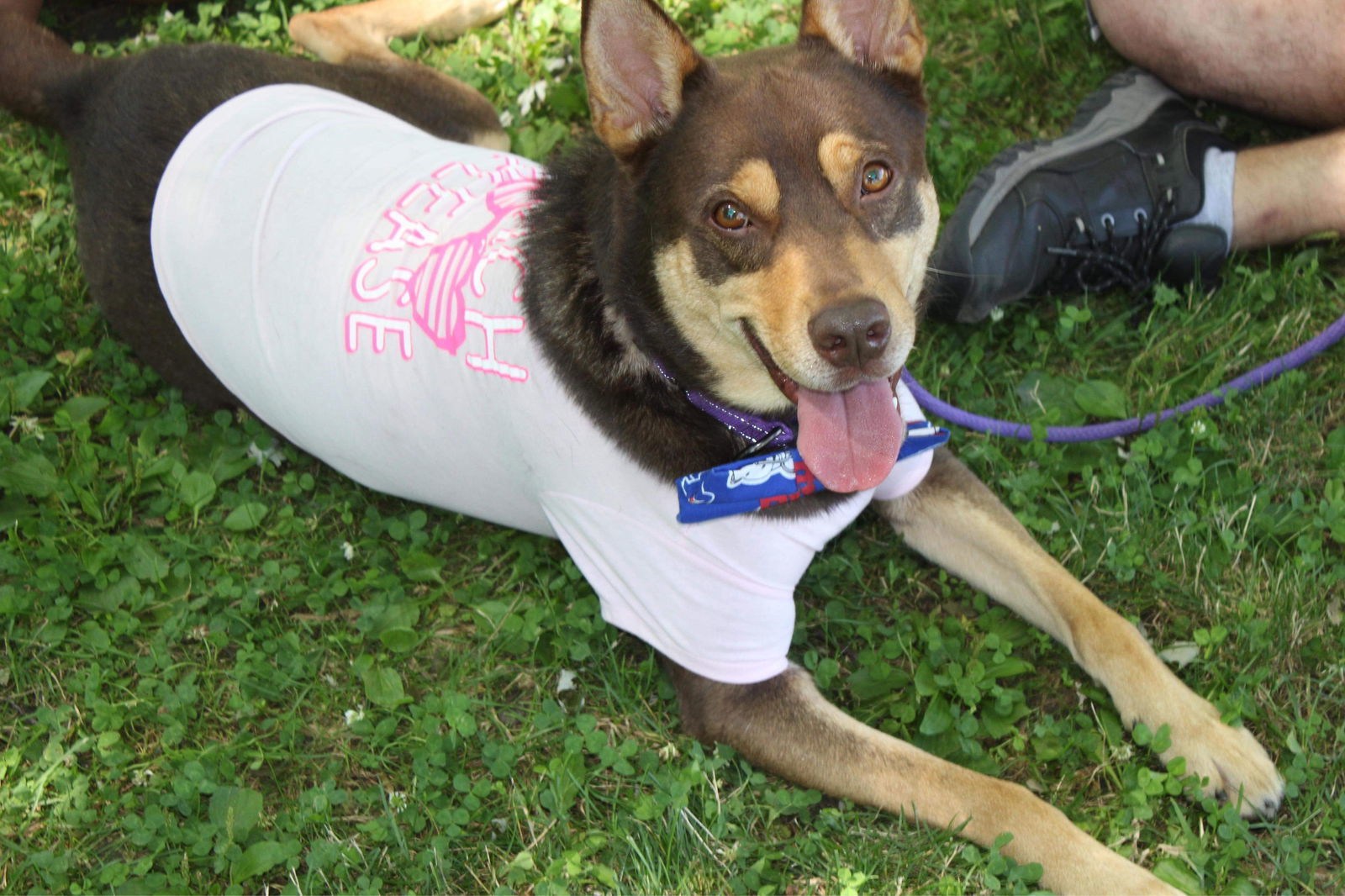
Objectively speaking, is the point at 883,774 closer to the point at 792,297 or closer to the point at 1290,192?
the point at 792,297

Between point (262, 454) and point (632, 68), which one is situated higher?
point (632, 68)

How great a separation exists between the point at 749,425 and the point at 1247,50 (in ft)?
8.57

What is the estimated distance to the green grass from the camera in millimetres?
2996

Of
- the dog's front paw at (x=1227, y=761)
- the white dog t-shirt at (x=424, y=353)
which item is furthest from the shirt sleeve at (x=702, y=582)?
the dog's front paw at (x=1227, y=761)

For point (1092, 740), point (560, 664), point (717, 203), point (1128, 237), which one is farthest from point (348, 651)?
point (1128, 237)

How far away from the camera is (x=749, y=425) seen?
9.75 ft

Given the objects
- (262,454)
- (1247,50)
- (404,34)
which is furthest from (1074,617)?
(404,34)

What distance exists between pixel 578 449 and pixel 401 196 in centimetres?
107

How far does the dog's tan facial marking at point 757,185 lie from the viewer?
2.64 m

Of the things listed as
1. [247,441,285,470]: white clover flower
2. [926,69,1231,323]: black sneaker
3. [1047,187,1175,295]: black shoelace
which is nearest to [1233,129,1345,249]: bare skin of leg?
[926,69,1231,323]: black sneaker

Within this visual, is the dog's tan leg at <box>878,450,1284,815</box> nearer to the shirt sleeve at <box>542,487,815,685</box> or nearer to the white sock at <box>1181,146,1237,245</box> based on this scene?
the shirt sleeve at <box>542,487,815,685</box>

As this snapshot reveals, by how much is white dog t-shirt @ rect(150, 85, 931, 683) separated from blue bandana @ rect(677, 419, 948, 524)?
0.05m

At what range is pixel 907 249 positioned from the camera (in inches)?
110

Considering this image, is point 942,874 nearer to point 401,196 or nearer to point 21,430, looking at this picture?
point 401,196
